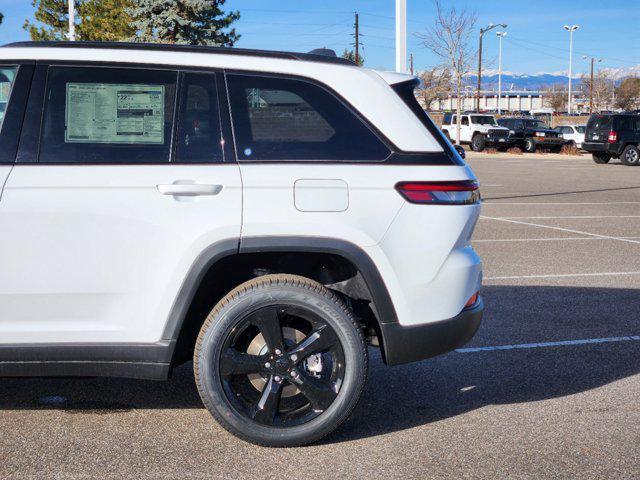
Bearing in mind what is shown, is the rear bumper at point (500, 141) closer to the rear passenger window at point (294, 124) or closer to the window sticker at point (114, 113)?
the rear passenger window at point (294, 124)

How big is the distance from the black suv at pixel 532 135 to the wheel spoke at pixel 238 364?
4067 cm

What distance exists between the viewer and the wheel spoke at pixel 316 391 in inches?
162

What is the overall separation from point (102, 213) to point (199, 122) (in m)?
0.61

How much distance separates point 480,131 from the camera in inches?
1784

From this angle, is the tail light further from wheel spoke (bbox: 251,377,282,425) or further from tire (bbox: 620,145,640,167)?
tire (bbox: 620,145,640,167)

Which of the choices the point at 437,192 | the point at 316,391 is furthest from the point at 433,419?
the point at 437,192

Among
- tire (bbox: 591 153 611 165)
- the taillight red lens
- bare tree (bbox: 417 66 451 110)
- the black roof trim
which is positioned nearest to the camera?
the black roof trim

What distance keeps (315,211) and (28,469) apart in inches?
65.8

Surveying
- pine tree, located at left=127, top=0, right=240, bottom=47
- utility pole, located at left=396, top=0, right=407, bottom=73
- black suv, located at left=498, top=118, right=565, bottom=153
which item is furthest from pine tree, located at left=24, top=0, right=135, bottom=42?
utility pole, located at left=396, top=0, right=407, bottom=73

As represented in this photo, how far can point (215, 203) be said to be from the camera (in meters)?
3.96

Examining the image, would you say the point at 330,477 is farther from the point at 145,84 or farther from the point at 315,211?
the point at 145,84

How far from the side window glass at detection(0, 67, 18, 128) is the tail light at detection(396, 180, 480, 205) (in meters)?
1.82

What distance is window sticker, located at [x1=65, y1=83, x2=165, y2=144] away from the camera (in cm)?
404

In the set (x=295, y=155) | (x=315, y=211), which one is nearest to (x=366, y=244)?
(x=315, y=211)
